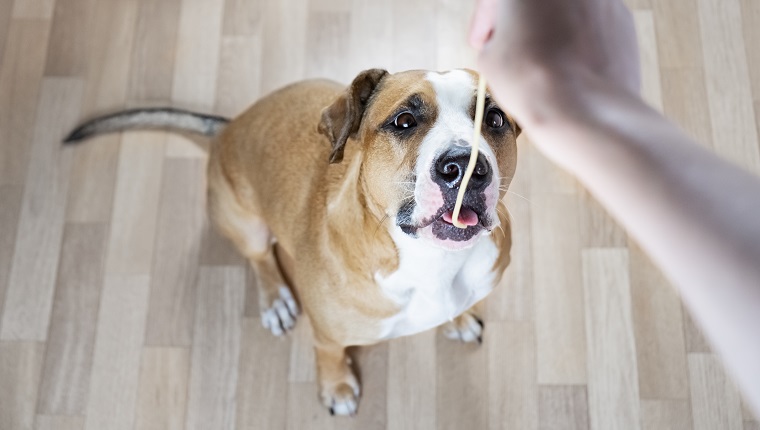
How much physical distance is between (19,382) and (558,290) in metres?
2.40

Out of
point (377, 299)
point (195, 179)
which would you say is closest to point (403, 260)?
point (377, 299)

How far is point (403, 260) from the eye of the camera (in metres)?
2.14

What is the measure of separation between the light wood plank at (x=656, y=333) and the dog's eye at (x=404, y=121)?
1.64 metres

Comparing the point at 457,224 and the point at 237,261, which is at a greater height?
the point at 457,224

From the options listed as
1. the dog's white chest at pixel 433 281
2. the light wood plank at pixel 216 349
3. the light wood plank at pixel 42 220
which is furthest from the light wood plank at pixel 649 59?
the light wood plank at pixel 42 220

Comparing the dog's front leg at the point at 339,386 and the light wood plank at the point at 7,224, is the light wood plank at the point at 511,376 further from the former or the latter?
the light wood plank at the point at 7,224

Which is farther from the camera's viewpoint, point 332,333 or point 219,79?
point 219,79

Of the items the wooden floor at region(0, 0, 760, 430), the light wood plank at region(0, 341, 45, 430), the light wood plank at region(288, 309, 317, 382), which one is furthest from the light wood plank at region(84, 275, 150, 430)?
the light wood plank at region(288, 309, 317, 382)

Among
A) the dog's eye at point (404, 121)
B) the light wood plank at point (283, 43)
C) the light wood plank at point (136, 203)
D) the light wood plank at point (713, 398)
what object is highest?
the dog's eye at point (404, 121)

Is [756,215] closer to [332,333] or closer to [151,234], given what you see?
[332,333]

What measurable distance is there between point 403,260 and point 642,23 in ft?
7.08

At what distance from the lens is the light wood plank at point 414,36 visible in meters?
3.48

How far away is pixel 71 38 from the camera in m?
3.59

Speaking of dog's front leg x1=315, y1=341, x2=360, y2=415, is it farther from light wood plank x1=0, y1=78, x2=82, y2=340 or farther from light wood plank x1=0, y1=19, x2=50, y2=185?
light wood plank x1=0, y1=19, x2=50, y2=185
